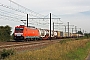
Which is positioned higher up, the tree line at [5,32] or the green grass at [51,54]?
the tree line at [5,32]

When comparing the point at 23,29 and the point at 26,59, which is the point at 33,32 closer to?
the point at 23,29

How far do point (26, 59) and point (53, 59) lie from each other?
199 centimetres

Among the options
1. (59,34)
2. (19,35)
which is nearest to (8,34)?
(19,35)

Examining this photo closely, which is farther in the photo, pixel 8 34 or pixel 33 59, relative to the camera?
pixel 8 34

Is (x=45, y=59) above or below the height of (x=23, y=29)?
below

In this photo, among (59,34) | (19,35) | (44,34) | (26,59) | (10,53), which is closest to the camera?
(26,59)

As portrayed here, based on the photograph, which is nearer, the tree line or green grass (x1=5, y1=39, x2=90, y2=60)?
green grass (x1=5, y1=39, x2=90, y2=60)

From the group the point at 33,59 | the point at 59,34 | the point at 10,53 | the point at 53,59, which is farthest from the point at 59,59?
the point at 59,34

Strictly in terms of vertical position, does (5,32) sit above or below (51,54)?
above

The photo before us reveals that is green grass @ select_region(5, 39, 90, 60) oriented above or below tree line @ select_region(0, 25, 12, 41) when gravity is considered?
below

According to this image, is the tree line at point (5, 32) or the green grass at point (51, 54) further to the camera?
the tree line at point (5, 32)

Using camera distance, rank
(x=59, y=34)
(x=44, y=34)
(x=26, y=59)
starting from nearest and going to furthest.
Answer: (x=26, y=59) < (x=44, y=34) < (x=59, y=34)

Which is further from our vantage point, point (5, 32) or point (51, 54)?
point (5, 32)

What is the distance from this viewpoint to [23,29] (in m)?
51.7
